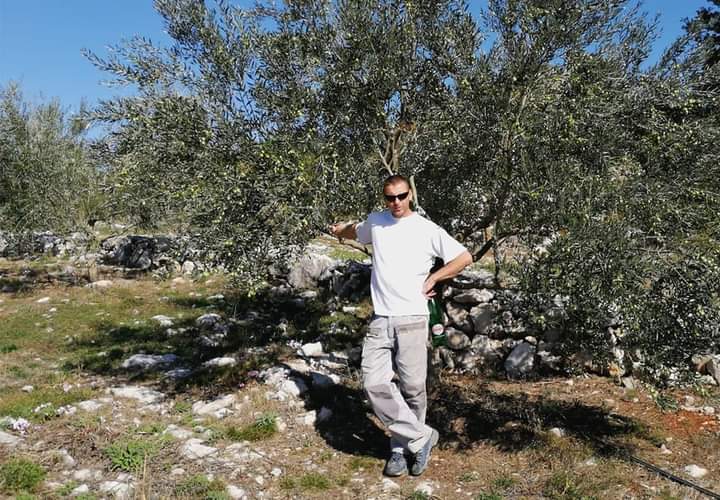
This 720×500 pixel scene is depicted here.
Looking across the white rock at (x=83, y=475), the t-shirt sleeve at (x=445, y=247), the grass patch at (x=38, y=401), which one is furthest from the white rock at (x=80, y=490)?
the t-shirt sleeve at (x=445, y=247)

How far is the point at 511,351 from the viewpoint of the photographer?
10.3m

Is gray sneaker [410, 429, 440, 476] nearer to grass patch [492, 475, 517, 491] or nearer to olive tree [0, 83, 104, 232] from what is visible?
grass patch [492, 475, 517, 491]

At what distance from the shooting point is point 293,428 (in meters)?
7.84

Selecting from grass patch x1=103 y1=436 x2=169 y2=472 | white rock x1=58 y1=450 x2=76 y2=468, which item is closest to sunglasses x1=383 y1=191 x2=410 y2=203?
grass patch x1=103 y1=436 x2=169 y2=472

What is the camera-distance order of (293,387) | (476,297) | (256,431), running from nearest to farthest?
(256,431)
(293,387)
(476,297)

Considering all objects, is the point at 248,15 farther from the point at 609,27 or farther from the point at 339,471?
the point at 339,471

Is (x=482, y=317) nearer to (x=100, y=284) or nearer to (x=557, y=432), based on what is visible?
(x=557, y=432)

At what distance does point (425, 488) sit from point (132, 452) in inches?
136

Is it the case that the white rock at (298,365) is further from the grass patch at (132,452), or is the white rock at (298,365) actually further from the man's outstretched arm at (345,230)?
the man's outstretched arm at (345,230)

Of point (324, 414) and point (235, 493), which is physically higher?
point (324, 414)

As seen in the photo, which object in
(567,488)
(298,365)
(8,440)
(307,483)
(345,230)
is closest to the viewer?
(567,488)

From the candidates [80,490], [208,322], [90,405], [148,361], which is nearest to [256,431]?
[80,490]

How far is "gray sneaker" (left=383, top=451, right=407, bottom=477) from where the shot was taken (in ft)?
21.2

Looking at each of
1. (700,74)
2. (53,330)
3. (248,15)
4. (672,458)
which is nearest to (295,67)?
(248,15)
